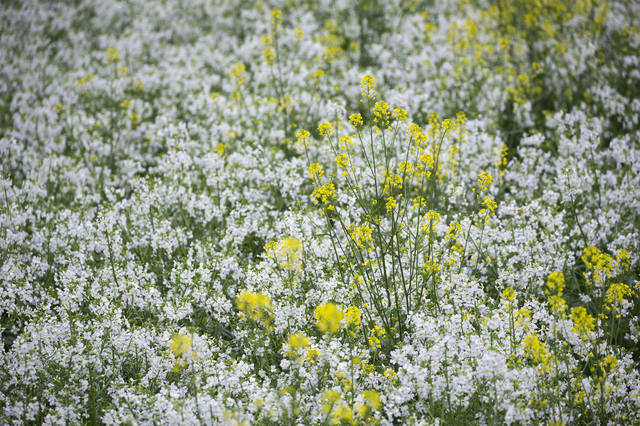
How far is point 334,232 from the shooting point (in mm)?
4773

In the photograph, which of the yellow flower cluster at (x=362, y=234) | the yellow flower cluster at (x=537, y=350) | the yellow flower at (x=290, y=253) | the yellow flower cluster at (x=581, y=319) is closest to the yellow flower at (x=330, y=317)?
the yellow flower at (x=290, y=253)

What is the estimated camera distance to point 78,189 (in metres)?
6.68

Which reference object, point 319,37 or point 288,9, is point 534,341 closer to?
point 319,37

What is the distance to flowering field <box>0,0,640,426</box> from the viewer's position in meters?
3.84

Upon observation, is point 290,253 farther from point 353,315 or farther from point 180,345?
point 180,345

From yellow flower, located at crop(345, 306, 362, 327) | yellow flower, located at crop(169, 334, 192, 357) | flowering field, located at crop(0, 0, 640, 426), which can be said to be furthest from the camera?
yellow flower, located at crop(345, 306, 362, 327)

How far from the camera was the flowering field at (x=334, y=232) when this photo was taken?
384cm

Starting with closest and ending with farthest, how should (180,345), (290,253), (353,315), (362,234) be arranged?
1. (180,345)
2. (353,315)
3. (290,253)
4. (362,234)

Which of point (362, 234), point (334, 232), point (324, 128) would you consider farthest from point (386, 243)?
point (324, 128)

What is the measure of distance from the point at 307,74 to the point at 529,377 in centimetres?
703

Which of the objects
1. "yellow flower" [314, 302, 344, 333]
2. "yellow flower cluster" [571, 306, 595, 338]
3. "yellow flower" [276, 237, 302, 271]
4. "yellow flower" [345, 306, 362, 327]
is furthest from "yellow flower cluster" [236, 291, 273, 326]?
Answer: "yellow flower cluster" [571, 306, 595, 338]

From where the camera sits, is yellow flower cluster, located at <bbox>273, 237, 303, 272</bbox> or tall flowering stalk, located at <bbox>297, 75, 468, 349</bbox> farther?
tall flowering stalk, located at <bbox>297, 75, 468, 349</bbox>

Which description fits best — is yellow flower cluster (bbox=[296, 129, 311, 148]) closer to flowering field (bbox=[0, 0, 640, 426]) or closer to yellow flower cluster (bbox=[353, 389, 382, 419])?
flowering field (bbox=[0, 0, 640, 426])

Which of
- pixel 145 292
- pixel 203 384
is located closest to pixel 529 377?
pixel 203 384
